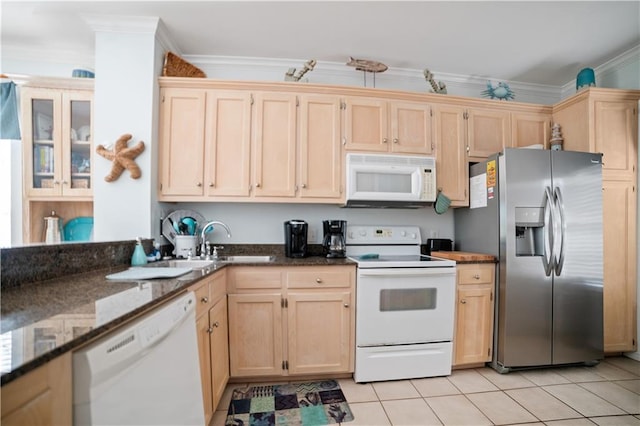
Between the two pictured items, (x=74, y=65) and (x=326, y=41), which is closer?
(x=326, y=41)

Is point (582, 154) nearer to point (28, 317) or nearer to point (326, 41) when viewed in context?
point (326, 41)

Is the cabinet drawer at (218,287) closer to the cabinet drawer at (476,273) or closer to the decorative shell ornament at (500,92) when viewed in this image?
the cabinet drawer at (476,273)

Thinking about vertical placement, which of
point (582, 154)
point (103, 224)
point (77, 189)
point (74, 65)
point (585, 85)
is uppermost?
point (74, 65)

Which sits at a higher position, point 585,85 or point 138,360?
point 585,85

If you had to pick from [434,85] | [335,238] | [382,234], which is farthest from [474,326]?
[434,85]

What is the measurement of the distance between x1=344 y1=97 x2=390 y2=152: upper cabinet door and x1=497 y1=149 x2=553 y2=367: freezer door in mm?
974

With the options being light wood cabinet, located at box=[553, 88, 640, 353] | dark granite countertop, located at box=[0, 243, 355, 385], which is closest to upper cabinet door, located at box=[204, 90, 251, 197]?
dark granite countertop, located at box=[0, 243, 355, 385]

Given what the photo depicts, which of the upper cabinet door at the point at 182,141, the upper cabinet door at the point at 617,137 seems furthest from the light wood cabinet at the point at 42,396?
the upper cabinet door at the point at 617,137

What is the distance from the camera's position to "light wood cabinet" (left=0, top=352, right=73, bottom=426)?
51cm

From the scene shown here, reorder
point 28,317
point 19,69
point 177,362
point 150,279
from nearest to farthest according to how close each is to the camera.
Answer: point 28,317 < point 177,362 < point 150,279 < point 19,69

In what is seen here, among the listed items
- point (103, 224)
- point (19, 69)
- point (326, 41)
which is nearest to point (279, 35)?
point (326, 41)

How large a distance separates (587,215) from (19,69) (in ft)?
16.3

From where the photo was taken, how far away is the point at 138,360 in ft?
2.67

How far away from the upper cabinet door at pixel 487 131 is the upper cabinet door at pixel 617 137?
0.66m
